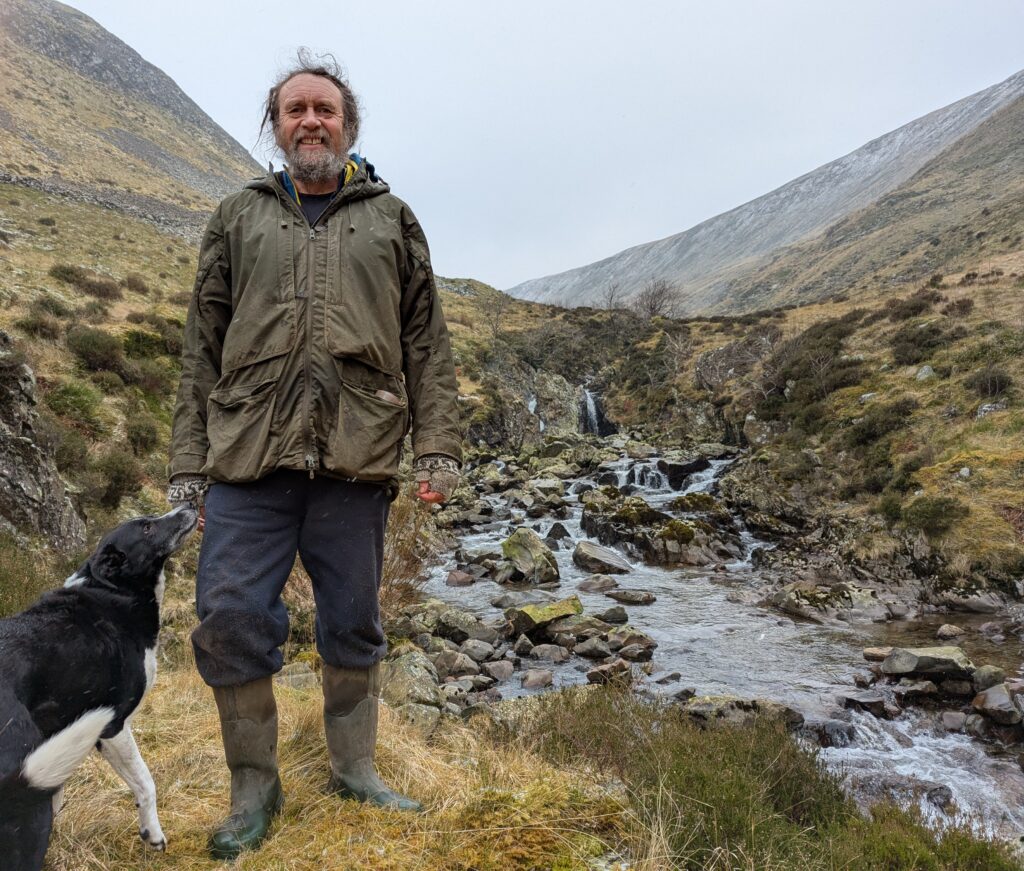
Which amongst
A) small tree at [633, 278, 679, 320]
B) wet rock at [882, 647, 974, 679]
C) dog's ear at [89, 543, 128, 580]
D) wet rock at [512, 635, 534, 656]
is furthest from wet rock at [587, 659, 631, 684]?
small tree at [633, 278, 679, 320]

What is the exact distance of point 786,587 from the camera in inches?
424

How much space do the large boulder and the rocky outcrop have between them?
25.0 feet

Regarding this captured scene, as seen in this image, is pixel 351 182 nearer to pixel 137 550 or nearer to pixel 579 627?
pixel 137 550

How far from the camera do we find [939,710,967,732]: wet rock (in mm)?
6246

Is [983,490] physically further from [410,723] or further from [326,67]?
[326,67]

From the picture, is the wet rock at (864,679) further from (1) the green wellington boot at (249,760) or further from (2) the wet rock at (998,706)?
(1) the green wellington boot at (249,760)

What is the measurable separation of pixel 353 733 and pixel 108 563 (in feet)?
3.58

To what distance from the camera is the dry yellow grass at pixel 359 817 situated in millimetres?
1923

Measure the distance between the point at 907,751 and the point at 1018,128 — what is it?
11054 cm

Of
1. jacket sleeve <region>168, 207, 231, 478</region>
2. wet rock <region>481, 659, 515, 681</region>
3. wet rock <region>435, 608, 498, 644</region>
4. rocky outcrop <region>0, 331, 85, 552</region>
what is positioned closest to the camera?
jacket sleeve <region>168, 207, 231, 478</region>

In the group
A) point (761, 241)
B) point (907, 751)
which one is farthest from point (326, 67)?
point (761, 241)

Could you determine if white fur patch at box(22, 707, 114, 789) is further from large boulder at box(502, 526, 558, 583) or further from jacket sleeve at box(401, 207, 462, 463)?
large boulder at box(502, 526, 558, 583)

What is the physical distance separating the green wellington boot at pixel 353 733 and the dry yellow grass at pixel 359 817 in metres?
0.07

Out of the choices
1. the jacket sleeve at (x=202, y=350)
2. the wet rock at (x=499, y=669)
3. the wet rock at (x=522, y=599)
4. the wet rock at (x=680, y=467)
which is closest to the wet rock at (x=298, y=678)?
the jacket sleeve at (x=202, y=350)
